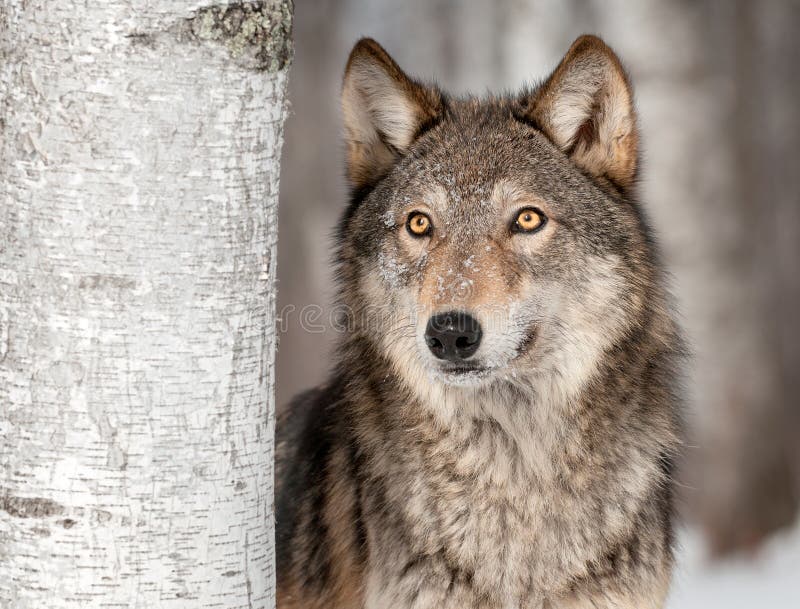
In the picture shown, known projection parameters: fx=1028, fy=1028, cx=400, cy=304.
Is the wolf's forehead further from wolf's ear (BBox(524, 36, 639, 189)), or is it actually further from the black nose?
the black nose

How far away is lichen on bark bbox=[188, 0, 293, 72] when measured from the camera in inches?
92.0

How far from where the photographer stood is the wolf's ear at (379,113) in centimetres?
385

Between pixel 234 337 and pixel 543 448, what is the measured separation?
5.03 feet

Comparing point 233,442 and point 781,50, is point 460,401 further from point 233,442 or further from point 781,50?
point 781,50

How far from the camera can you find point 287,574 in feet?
13.9

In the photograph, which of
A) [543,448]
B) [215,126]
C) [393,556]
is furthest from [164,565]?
[543,448]

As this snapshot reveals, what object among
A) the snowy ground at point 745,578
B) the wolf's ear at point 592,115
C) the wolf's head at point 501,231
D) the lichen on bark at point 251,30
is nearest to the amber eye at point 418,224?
the wolf's head at point 501,231

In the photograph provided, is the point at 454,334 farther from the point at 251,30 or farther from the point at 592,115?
the point at 251,30

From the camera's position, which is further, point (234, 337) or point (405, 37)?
point (405, 37)

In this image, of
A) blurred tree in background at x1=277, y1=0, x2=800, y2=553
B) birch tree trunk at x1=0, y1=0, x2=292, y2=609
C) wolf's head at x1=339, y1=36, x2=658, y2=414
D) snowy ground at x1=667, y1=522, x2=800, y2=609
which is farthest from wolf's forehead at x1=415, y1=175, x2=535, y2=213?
blurred tree in background at x1=277, y1=0, x2=800, y2=553

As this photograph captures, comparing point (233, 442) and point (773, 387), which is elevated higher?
point (233, 442)

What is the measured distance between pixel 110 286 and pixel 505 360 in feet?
5.08

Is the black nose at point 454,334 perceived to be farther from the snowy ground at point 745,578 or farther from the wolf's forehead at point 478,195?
the snowy ground at point 745,578

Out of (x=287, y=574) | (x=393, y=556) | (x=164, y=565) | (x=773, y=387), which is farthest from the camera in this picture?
(x=773, y=387)
